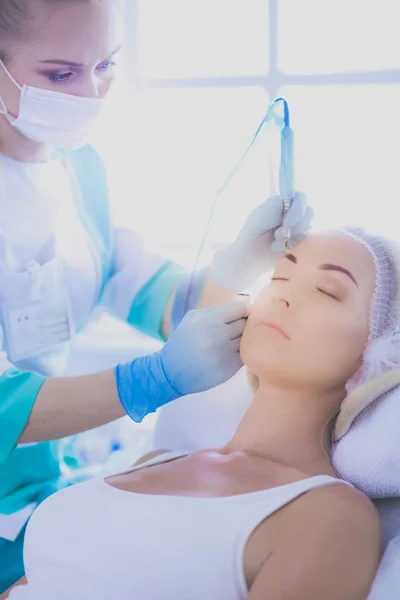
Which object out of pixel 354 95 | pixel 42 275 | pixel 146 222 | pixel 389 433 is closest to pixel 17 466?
pixel 42 275

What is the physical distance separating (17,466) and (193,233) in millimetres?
599

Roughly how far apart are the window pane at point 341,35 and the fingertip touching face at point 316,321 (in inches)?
25.1

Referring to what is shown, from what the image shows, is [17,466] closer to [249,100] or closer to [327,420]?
[327,420]

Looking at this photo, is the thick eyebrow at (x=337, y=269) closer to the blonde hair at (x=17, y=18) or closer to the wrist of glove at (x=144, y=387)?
the wrist of glove at (x=144, y=387)

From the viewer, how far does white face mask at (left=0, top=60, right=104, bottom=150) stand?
128 centimetres

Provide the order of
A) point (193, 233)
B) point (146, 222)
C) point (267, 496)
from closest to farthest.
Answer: point (267, 496) → point (193, 233) → point (146, 222)

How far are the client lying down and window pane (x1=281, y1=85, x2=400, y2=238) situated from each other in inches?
9.9

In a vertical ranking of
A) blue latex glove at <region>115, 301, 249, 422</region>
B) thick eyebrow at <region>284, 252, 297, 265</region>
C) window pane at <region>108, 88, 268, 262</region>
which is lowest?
blue latex glove at <region>115, 301, 249, 422</region>

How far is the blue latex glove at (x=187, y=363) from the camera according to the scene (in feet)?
3.74

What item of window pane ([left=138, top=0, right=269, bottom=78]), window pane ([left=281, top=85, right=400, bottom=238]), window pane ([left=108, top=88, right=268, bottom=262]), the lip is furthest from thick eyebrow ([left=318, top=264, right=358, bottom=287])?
window pane ([left=138, top=0, right=269, bottom=78])

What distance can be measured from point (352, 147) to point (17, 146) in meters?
0.71

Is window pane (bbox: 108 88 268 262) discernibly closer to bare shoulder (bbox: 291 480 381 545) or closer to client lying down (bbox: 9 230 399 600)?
client lying down (bbox: 9 230 399 600)

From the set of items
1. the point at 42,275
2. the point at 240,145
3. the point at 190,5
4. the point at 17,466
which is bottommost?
the point at 17,466

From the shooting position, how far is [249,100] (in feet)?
5.00
